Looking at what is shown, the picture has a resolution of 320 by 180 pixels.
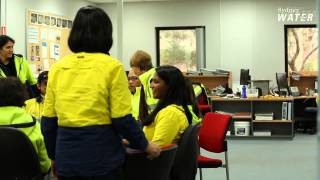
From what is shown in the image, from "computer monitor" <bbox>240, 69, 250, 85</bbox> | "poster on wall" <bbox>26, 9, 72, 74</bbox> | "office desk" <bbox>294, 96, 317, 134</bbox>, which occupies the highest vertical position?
"poster on wall" <bbox>26, 9, 72, 74</bbox>

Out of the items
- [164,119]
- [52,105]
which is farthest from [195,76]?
[52,105]

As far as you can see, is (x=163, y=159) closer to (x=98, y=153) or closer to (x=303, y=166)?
(x=98, y=153)

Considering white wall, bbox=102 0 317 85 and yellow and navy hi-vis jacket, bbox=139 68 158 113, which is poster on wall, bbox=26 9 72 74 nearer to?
white wall, bbox=102 0 317 85

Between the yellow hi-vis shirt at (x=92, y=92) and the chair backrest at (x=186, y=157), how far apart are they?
83cm

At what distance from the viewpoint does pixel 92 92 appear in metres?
1.99

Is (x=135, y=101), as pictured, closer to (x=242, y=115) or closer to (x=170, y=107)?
(x=170, y=107)

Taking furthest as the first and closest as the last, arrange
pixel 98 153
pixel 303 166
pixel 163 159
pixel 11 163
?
pixel 303 166, pixel 11 163, pixel 163 159, pixel 98 153

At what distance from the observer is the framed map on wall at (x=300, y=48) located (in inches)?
418

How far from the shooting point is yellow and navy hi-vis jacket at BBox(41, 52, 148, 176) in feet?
6.51

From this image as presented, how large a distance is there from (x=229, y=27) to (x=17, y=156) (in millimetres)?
8892

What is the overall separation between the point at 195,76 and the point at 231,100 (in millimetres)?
1589

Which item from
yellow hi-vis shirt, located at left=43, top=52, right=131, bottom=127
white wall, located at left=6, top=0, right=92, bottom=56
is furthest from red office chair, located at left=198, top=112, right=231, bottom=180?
white wall, located at left=6, top=0, right=92, bottom=56

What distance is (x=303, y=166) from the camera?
607 centimetres

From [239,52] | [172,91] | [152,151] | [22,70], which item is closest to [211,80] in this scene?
[239,52]
